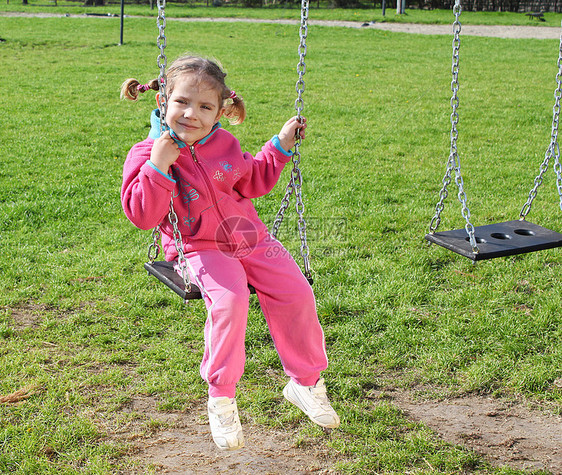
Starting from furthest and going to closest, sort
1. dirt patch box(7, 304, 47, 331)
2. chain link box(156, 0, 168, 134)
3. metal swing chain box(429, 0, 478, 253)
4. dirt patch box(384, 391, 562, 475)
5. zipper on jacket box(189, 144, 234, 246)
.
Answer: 1. dirt patch box(7, 304, 47, 331)
2. metal swing chain box(429, 0, 478, 253)
3. dirt patch box(384, 391, 562, 475)
4. zipper on jacket box(189, 144, 234, 246)
5. chain link box(156, 0, 168, 134)

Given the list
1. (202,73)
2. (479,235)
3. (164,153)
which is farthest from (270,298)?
(479,235)

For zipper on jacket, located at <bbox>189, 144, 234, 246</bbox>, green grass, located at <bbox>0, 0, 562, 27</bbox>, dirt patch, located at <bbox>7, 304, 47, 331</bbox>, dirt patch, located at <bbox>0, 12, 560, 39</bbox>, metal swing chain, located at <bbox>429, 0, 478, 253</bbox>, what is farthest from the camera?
green grass, located at <bbox>0, 0, 562, 27</bbox>

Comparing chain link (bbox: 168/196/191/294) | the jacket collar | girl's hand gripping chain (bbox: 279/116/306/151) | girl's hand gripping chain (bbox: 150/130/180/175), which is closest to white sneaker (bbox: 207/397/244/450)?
chain link (bbox: 168/196/191/294)

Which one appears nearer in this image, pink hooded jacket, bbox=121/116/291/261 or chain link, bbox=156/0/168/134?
chain link, bbox=156/0/168/134

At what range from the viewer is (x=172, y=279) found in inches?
117

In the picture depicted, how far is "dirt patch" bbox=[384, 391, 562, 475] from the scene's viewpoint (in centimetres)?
311

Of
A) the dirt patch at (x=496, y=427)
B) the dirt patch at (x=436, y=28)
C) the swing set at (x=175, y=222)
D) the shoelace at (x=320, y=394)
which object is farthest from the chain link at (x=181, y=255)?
the dirt patch at (x=436, y=28)

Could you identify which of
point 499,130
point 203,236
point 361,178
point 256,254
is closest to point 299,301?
point 256,254

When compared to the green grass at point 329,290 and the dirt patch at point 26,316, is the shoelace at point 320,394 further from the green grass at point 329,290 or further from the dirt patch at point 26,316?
the dirt patch at point 26,316

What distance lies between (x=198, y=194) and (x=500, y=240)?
176cm

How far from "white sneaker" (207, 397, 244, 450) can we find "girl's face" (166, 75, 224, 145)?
117cm

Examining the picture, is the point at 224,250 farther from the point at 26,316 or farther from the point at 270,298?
the point at 26,316

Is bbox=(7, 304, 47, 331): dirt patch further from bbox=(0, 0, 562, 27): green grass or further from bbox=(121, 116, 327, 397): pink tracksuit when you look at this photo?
bbox=(0, 0, 562, 27): green grass

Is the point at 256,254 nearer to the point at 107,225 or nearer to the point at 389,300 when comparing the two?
the point at 389,300
